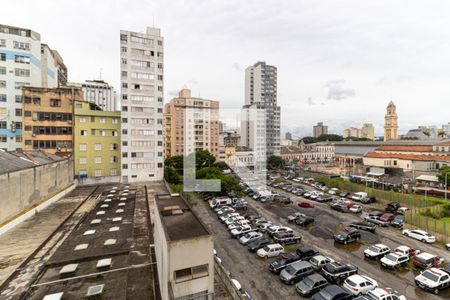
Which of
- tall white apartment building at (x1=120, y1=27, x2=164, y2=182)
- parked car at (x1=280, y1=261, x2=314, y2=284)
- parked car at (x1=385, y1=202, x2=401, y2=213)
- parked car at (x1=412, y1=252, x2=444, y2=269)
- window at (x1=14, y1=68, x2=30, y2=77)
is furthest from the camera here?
tall white apartment building at (x1=120, y1=27, x2=164, y2=182)

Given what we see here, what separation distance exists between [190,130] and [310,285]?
69.8 meters

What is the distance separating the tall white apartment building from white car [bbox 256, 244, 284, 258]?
30.2 metres

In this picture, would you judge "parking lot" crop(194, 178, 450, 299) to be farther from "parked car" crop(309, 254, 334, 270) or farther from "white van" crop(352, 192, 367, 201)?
"white van" crop(352, 192, 367, 201)

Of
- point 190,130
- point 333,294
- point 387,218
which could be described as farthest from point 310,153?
point 333,294

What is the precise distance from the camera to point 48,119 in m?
39.6

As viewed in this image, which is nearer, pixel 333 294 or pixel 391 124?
pixel 333 294

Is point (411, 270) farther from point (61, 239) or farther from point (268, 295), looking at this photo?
point (61, 239)

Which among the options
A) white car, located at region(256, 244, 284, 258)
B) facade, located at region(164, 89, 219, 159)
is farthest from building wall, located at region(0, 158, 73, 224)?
facade, located at region(164, 89, 219, 159)

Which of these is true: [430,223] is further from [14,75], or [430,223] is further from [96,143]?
[14,75]

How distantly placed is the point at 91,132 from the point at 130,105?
8474 millimetres

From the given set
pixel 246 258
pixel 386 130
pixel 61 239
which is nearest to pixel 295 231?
pixel 246 258

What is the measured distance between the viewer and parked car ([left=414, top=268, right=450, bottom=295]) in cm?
1605

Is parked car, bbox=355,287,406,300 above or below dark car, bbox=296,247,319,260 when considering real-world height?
above

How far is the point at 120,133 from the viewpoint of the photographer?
1714 inches
